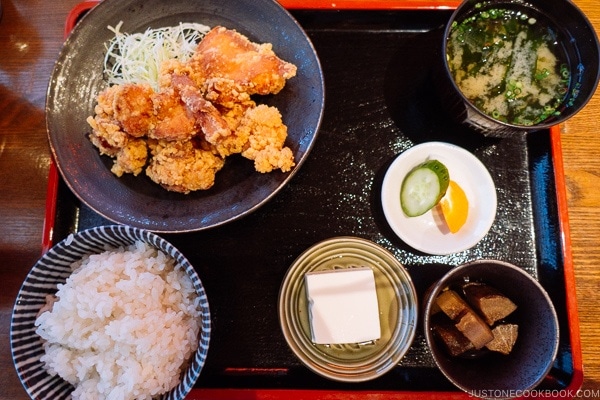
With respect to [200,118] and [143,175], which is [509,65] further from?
[143,175]

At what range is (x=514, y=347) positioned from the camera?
2.01 m

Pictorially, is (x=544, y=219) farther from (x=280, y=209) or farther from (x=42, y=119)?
(x=42, y=119)

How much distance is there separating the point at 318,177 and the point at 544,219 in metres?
1.12

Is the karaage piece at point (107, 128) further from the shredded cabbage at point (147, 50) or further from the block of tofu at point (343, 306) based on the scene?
the block of tofu at point (343, 306)

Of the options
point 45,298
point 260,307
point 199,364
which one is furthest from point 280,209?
point 45,298

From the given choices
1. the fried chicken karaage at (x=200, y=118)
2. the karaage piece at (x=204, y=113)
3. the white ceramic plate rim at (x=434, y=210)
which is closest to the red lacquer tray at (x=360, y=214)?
the white ceramic plate rim at (x=434, y=210)

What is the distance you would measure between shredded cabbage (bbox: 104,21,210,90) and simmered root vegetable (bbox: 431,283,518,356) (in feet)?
5.59

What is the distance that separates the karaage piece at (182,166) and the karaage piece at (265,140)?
182 millimetres

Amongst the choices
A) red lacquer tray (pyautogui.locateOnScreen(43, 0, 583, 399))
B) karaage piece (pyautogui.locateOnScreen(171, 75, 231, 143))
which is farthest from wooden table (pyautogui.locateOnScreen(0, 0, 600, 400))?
karaage piece (pyautogui.locateOnScreen(171, 75, 231, 143))

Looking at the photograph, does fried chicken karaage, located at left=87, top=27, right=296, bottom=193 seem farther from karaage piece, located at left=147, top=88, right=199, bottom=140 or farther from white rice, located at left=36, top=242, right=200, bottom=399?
white rice, located at left=36, top=242, right=200, bottom=399

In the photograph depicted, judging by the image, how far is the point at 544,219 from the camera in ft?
7.34

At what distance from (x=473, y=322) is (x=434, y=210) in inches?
21.5

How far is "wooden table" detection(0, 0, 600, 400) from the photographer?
86.8 inches

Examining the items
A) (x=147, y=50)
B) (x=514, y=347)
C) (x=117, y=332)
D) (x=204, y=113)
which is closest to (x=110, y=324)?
(x=117, y=332)
